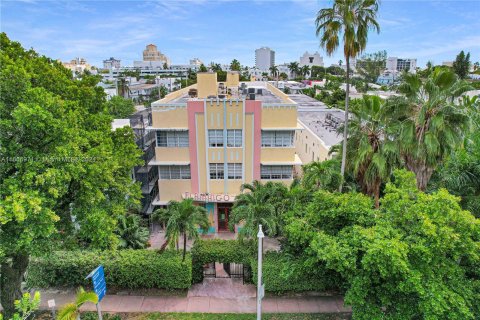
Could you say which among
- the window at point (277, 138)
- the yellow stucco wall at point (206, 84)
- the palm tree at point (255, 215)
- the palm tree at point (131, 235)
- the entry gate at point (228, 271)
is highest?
the yellow stucco wall at point (206, 84)

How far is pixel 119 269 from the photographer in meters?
16.4

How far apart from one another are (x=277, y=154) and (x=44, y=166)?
15.9 metres

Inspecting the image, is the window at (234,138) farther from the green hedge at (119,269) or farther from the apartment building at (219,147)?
the green hedge at (119,269)

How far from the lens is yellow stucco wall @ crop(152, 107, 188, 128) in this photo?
74.2 feet

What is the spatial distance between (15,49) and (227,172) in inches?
583

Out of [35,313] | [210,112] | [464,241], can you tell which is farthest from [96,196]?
[464,241]

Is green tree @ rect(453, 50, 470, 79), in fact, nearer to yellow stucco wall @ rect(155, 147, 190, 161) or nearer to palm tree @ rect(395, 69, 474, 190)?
palm tree @ rect(395, 69, 474, 190)

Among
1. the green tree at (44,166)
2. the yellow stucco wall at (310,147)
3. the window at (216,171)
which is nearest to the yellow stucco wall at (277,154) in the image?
the yellow stucco wall at (310,147)

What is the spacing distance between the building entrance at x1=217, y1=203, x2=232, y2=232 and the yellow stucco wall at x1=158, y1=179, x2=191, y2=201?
113 inches

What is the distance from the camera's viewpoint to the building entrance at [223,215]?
24781mm

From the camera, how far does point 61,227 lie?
1407cm

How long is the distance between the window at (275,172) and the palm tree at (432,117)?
34.4 ft

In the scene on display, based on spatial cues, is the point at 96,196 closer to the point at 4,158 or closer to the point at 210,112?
the point at 4,158

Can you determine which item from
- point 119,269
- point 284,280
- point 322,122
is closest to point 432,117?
point 284,280
